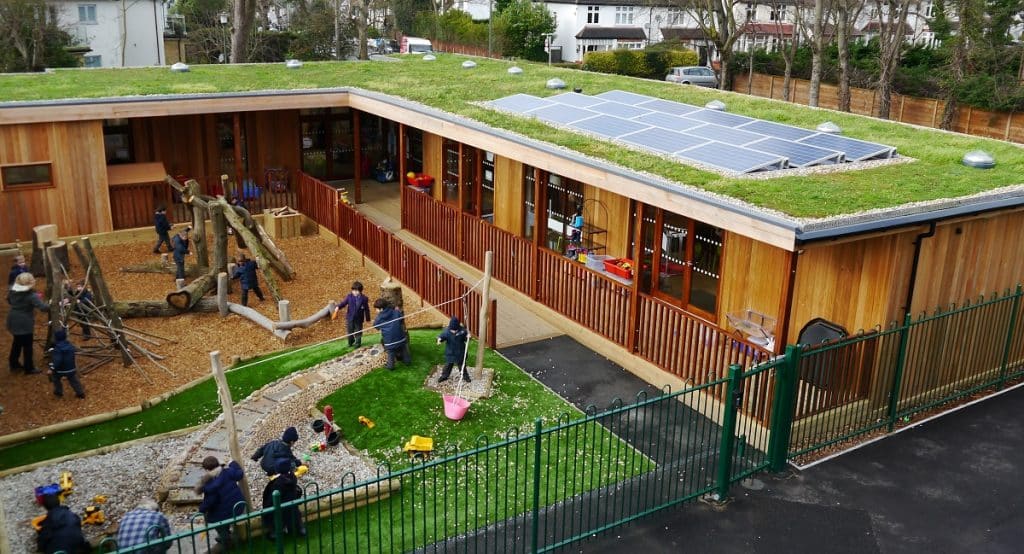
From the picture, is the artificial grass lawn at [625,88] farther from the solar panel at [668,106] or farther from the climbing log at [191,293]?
the climbing log at [191,293]

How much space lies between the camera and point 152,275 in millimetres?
18406

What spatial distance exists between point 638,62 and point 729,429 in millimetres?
48703

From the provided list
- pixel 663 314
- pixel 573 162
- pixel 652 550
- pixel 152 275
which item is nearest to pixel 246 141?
pixel 152 275

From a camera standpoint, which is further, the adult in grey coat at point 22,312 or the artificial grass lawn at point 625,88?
the adult in grey coat at point 22,312

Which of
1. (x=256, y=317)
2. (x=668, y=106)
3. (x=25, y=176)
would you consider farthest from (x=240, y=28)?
(x=256, y=317)

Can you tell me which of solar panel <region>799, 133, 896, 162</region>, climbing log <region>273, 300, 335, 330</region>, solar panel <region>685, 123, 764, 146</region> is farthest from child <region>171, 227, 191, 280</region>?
solar panel <region>799, 133, 896, 162</region>

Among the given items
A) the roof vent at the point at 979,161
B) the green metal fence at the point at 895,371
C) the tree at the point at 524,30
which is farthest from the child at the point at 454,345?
the tree at the point at 524,30

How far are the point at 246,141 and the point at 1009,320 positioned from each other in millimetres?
18809

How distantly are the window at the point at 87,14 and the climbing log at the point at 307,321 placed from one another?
48.0 metres

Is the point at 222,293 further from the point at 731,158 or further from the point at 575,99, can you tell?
the point at 731,158

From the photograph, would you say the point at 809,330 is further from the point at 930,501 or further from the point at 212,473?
the point at 212,473

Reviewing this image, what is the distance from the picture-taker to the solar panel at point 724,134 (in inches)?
599

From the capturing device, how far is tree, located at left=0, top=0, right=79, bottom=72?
43.8 m

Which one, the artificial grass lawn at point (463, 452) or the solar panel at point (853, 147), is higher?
the solar panel at point (853, 147)
